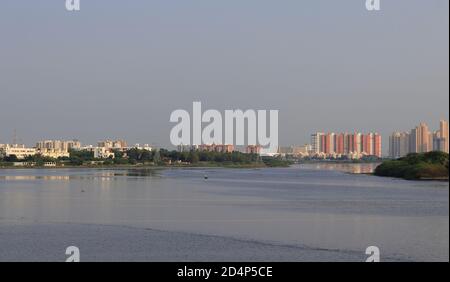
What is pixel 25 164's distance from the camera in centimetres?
7388

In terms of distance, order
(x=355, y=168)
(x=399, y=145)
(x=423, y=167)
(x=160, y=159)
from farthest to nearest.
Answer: (x=160, y=159) → (x=355, y=168) → (x=399, y=145) → (x=423, y=167)

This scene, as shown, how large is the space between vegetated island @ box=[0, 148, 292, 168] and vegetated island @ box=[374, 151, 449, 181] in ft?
125

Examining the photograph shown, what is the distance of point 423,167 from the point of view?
39438mm

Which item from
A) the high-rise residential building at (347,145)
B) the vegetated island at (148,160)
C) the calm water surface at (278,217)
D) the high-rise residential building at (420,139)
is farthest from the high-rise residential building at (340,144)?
the calm water surface at (278,217)

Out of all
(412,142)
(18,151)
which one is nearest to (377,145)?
(412,142)

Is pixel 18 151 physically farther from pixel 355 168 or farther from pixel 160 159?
pixel 355 168

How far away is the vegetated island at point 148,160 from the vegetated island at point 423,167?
38229mm

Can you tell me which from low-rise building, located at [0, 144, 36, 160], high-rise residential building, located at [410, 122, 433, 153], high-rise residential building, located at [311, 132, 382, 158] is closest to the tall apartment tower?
Result: high-rise residential building, located at [311, 132, 382, 158]

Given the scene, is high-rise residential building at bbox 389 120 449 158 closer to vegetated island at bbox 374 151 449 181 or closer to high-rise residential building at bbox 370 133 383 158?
vegetated island at bbox 374 151 449 181

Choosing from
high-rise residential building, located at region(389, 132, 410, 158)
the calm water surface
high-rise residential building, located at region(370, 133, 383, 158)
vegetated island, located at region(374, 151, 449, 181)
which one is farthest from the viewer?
high-rise residential building, located at region(370, 133, 383, 158)

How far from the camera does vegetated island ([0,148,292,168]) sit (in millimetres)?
74688

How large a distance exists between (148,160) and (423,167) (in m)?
44.7

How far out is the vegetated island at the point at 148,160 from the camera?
7469 centimetres
